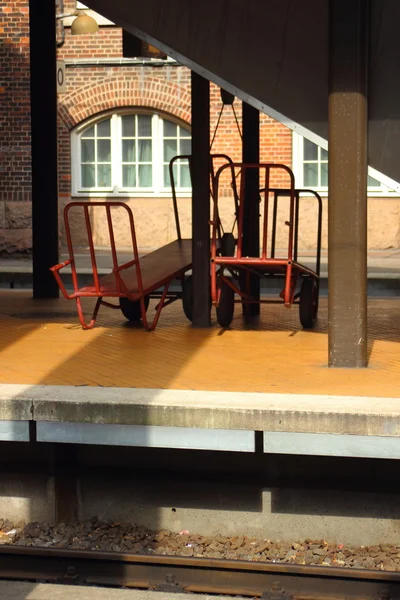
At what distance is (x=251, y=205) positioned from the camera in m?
11.4

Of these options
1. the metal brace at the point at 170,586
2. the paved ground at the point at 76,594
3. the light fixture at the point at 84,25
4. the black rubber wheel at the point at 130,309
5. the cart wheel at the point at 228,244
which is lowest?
the metal brace at the point at 170,586

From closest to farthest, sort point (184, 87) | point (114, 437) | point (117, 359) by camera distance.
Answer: point (114, 437) → point (117, 359) → point (184, 87)

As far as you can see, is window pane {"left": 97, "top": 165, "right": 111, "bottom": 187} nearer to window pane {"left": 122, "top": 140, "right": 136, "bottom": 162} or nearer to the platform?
window pane {"left": 122, "top": 140, "right": 136, "bottom": 162}

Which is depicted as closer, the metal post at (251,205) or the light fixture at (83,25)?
the metal post at (251,205)

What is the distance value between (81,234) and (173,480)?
720 inches

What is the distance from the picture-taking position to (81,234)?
2520 cm

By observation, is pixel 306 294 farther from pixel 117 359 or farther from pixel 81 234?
pixel 81 234

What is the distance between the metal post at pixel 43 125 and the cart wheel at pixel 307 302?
Result: 3417 mm

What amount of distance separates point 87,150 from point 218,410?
19.8 meters

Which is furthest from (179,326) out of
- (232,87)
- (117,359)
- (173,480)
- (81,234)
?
(81,234)

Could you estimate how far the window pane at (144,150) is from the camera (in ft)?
84.4

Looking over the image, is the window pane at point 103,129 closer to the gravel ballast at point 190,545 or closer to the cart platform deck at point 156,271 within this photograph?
the cart platform deck at point 156,271

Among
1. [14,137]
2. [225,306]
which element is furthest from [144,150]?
[225,306]

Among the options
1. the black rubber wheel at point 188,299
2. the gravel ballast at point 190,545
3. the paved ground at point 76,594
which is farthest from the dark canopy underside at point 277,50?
the paved ground at point 76,594
